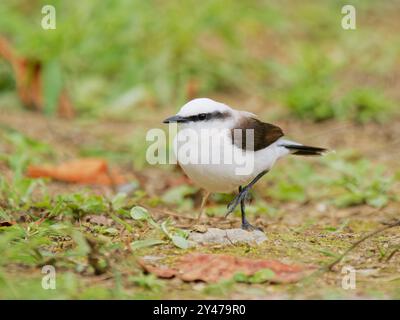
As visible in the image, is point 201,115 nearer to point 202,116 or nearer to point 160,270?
point 202,116

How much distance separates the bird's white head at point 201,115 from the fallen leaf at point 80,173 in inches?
72.0

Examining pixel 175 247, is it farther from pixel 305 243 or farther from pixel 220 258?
pixel 305 243

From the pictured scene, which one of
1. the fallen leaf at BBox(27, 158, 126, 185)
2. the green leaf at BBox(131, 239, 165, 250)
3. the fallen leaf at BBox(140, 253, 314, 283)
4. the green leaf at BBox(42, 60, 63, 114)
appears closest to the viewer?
the fallen leaf at BBox(140, 253, 314, 283)

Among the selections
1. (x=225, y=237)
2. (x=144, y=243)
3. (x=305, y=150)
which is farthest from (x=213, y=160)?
(x=305, y=150)

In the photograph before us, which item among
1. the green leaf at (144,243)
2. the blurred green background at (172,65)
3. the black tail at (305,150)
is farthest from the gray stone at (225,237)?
the blurred green background at (172,65)

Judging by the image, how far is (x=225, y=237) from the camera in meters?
4.75

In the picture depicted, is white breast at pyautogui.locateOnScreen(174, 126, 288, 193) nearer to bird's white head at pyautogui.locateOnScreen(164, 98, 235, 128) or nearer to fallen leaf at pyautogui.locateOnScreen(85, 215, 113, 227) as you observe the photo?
bird's white head at pyautogui.locateOnScreen(164, 98, 235, 128)

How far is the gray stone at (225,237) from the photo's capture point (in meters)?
4.69

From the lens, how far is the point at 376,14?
12680 mm

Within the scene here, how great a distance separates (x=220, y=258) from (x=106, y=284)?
0.66 m

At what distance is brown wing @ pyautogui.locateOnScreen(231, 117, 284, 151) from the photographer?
490 cm

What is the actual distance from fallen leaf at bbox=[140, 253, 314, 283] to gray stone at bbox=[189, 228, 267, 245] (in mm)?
478

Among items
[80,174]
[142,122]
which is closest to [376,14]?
[142,122]

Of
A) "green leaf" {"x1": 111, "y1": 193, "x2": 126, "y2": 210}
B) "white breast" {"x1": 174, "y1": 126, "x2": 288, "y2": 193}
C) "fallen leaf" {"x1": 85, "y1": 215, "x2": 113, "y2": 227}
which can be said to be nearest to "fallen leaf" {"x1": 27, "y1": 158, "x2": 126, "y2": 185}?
"green leaf" {"x1": 111, "y1": 193, "x2": 126, "y2": 210}
